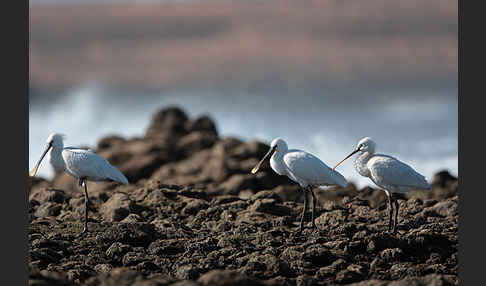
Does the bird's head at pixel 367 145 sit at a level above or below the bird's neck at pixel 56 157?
above

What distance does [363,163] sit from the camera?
71.0 feet

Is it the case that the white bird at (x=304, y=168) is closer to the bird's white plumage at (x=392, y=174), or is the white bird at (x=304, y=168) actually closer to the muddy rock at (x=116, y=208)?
the bird's white plumage at (x=392, y=174)

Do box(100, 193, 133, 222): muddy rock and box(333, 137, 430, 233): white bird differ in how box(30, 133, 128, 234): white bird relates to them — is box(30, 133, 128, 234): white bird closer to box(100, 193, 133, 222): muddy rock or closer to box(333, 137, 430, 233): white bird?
box(100, 193, 133, 222): muddy rock

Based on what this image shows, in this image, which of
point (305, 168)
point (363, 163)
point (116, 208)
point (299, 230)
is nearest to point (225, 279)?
point (299, 230)

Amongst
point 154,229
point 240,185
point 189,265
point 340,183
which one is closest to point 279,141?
point 340,183

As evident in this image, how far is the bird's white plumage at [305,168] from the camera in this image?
72.4 feet

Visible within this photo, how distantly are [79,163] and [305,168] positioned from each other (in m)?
6.58

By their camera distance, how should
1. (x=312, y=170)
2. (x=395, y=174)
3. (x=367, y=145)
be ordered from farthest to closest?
(x=312, y=170)
(x=367, y=145)
(x=395, y=174)

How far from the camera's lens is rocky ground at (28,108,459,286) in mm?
17641

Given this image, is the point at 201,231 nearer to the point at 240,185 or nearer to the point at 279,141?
the point at 279,141

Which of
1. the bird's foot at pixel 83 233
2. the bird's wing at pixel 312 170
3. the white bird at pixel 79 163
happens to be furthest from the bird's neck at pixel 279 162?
the bird's foot at pixel 83 233

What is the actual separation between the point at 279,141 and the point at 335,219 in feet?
9.06

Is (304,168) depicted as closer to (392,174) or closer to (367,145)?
(367,145)

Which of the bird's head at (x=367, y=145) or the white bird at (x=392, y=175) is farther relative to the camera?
the bird's head at (x=367, y=145)
